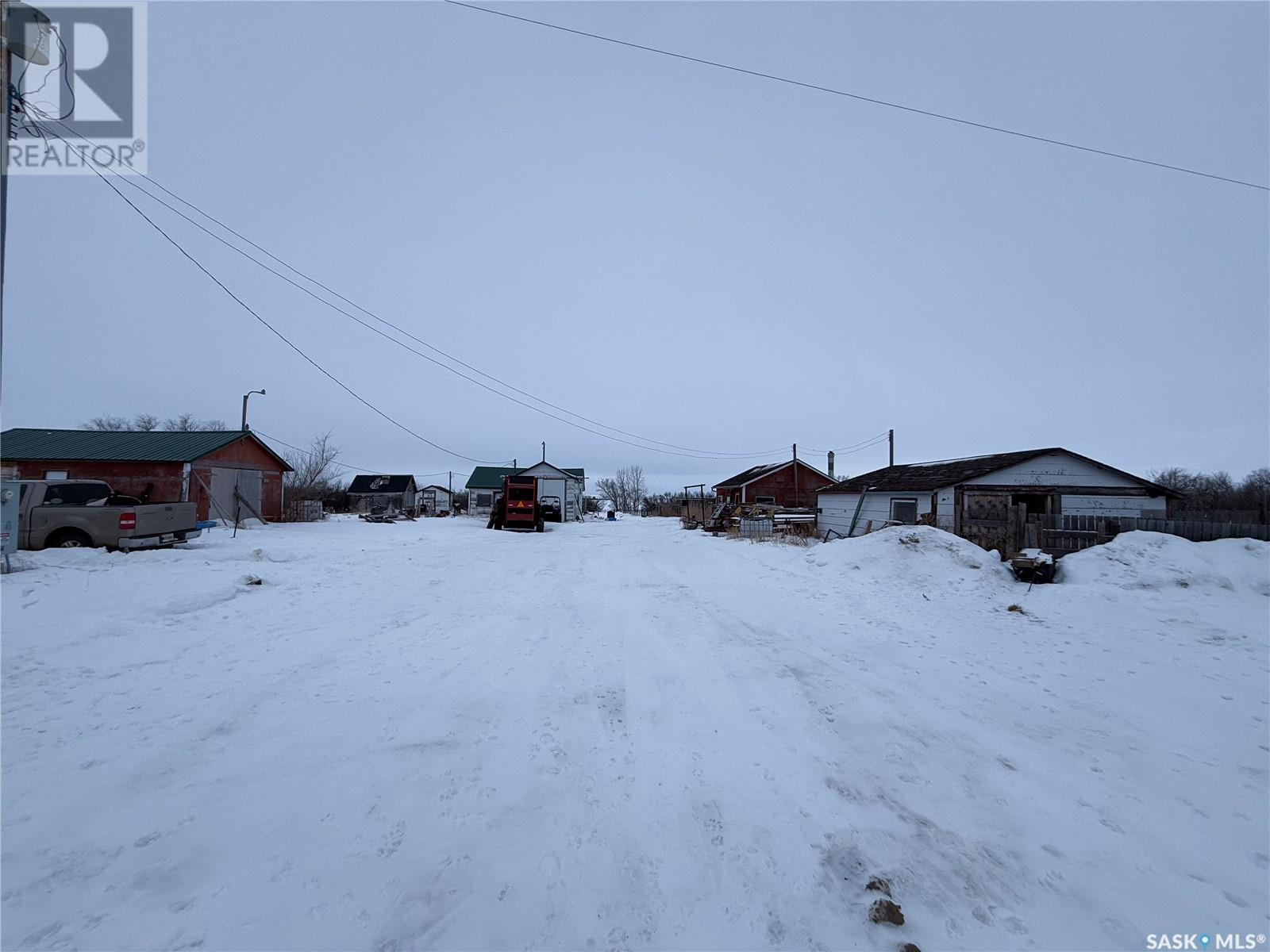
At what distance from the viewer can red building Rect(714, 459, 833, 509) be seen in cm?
3825

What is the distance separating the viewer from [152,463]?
2156 cm

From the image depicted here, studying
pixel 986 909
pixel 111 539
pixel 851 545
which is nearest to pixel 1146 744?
pixel 986 909

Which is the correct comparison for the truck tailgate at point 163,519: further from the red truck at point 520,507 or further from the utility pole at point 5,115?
the red truck at point 520,507

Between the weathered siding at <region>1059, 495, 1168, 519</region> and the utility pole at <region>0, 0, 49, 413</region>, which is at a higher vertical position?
the utility pole at <region>0, 0, 49, 413</region>

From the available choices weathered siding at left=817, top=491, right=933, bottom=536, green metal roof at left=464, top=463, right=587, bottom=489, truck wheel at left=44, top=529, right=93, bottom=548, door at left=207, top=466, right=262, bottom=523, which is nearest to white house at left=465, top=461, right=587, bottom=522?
green metal roof at left=464, top=463, right=587, bottom=489

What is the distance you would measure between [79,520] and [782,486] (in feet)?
121

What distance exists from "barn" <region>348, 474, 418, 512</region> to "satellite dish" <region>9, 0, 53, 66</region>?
155ft

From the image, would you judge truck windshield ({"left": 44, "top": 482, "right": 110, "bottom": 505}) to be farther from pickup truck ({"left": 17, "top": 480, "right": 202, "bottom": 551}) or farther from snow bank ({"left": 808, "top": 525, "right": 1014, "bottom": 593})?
snow bank ({"left": 808, "top": 525, "right": 1014, "bottom": 593})

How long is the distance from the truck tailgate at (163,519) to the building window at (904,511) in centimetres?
2285

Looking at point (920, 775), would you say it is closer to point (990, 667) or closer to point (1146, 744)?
point (1146, 744)

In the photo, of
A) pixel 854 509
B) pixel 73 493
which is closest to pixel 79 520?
pixel 73 493

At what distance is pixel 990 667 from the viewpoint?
6.06 m

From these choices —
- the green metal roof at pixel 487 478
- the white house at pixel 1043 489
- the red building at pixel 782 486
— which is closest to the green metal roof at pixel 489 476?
the green metal roof at pixel 487 478

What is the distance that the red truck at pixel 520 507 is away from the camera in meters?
27.7
